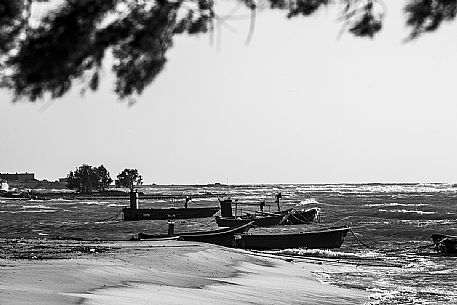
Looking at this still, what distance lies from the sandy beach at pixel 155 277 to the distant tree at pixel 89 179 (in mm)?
135849

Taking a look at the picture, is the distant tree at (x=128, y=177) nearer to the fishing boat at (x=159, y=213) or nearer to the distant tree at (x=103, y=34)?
the fishing boat at (x=159, y=213)

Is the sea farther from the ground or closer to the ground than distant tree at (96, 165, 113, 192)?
closer to the ground

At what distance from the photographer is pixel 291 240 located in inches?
1242

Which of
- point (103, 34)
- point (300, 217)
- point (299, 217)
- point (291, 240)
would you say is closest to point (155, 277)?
point (103, 34)

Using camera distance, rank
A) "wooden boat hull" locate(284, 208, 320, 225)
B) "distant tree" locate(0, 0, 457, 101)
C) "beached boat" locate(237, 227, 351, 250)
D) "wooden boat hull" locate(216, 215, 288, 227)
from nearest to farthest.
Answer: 1. "distant tree" locate(0, 0, 457, 101)
2. "beached boat" locate(237, 227, 351, 250)
3. "wooden boat hull" locate(216, 215, 288, 227)
4. "wooden boat hull" locate(284, 208, 320, 225)

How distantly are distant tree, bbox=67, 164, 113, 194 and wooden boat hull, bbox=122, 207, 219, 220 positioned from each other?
96032mm

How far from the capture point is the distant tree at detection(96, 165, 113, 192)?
158m

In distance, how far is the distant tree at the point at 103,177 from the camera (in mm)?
157625

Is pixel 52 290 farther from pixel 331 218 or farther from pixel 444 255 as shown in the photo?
pixel 331 218

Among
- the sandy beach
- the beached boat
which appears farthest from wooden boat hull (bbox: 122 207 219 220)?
the sandy beach

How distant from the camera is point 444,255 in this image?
2894 centimetres

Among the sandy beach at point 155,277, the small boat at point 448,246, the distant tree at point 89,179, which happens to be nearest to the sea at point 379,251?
the small boat at point 448,246

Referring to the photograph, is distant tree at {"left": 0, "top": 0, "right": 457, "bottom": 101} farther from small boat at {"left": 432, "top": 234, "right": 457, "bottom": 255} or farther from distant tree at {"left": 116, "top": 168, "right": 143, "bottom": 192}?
distant tree at {"left": 116, "top": 168, "right": 143, "bottom": 192}

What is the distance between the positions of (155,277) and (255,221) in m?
29.2
